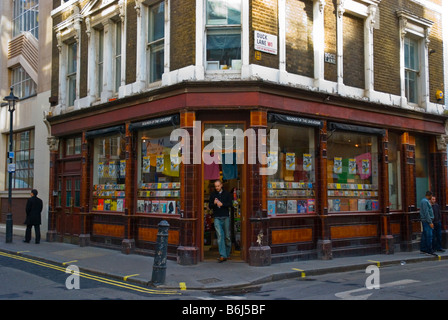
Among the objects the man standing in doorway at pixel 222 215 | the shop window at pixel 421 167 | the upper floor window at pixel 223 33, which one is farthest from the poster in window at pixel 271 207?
the shop window at pixel 421 167

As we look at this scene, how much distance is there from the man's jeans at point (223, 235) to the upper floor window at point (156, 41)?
181 inches

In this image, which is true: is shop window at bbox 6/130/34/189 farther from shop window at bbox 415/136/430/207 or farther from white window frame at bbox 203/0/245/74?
shop window at bbox 415/136/430/207

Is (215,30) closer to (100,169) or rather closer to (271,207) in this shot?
(271,207)

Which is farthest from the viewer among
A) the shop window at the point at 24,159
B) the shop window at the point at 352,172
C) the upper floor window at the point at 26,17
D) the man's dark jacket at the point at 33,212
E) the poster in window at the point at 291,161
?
the upper floor window at the point at 26,17

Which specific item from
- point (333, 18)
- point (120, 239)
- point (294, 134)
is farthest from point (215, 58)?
point (120, 239)

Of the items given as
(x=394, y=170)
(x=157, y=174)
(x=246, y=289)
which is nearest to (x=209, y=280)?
(x=246, y=289)

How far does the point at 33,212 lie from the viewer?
1574cm

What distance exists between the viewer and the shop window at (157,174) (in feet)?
40.0

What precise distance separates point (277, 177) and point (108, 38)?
24.9 feet

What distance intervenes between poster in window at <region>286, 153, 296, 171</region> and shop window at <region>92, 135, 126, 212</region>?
514 cm

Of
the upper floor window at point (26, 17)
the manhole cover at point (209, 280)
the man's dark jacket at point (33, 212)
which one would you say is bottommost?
the manhole cover at point (209, 280)

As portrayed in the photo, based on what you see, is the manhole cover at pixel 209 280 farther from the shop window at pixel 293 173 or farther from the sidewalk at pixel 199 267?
the shop window at pixel 293 173

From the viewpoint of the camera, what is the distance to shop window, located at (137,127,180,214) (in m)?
12.2
